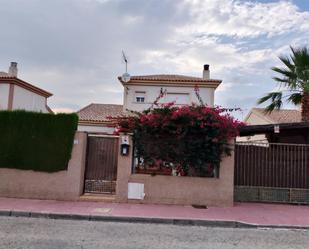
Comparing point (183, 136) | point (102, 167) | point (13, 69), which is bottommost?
point (102, 167)

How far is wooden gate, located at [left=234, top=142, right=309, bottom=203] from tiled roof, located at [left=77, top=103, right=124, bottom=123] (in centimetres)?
1997

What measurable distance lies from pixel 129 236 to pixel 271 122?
24.6 metres

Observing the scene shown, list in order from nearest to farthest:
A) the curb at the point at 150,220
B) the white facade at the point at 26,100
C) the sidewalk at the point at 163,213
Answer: the curb at the point at 150,220 → the sidewalk at the point at 163,213 → the white facade at the point at 26,100

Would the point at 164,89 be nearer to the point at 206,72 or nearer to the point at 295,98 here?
the point at 206,72

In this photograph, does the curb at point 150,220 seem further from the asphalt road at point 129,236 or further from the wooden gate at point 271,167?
the wooden gate at point 271,167

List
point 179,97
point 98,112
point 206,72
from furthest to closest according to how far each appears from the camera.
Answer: point 98,112
point 206,72
point 179,97

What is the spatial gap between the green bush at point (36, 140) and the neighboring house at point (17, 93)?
45.3ft

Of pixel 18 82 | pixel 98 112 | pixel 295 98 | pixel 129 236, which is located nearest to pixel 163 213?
pixel 129 236

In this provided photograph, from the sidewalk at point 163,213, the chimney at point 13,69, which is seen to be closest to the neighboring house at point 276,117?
the sidewalk at point 163,213

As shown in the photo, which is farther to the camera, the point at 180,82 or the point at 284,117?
the point at 284,117

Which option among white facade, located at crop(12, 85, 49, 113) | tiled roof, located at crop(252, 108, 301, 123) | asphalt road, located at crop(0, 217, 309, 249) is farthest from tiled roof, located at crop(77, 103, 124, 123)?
asphalt road, located at crop(0, 217, 309, 249)

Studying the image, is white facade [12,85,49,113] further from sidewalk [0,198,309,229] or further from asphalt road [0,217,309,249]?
asphalt road [0,217,309,249]

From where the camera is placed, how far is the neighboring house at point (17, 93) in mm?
27500

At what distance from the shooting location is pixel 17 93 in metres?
28.6
